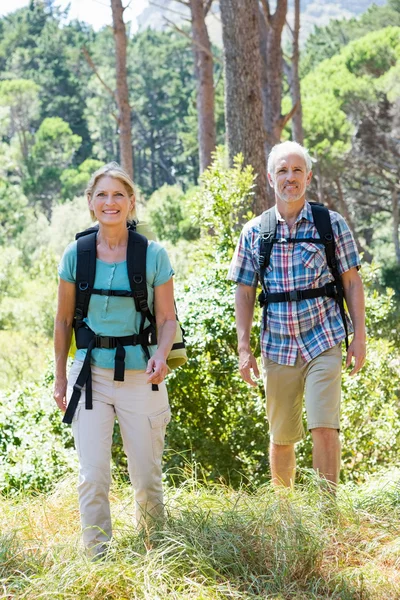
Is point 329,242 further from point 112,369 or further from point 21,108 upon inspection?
point 21,108

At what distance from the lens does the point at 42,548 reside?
3793 mm

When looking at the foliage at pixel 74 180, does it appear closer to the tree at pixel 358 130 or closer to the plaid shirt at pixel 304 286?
the tree at pixel 358 130

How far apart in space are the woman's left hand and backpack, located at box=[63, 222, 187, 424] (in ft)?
0.32

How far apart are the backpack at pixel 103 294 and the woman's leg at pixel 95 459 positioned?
0.16ft

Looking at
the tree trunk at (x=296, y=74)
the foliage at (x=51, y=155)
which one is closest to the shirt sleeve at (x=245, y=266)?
the tree trunk at (x=296, y=74)

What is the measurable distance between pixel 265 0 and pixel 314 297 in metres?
9.50

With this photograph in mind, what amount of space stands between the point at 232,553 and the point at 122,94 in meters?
13.3

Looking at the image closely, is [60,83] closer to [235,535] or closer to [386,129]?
[386,129]

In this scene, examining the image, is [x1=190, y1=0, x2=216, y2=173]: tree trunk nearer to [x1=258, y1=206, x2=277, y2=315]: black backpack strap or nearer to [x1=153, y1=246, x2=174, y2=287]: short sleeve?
[x1=258, y1=206, x2=277, y2=315]: black backpack strap

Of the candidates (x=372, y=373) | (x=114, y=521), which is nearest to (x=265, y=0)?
(x=372, y=373)

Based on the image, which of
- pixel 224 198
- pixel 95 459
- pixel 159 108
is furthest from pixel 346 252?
pixel 159 108

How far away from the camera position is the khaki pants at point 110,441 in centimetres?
374

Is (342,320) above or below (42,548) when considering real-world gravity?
above

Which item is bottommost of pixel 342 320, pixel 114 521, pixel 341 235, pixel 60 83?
pixel 114 521
